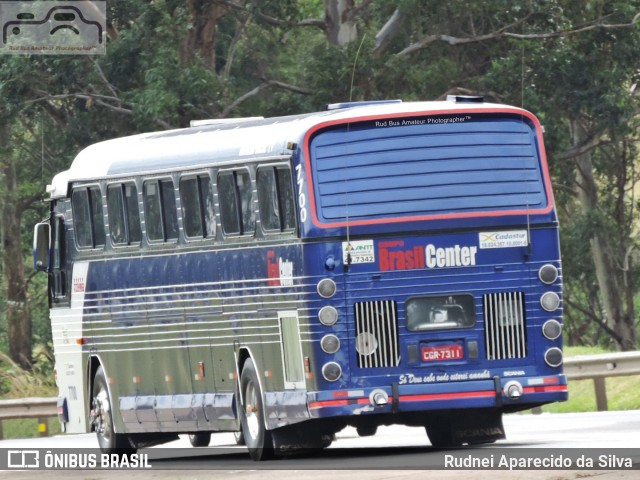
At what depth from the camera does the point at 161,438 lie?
65.3ft

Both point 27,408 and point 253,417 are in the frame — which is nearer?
point 253,417

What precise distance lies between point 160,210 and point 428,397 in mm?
3900

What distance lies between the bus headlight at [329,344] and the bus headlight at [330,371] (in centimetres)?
12

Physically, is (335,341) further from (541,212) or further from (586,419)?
(586,419)

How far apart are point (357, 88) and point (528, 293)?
1772 centimetres

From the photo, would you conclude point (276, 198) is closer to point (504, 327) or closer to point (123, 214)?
point (504, 327)

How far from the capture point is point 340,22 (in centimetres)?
3653

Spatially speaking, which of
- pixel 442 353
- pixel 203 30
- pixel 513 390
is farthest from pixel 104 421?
pixel 203 30

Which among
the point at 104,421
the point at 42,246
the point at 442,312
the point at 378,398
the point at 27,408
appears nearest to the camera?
the point at 378,398

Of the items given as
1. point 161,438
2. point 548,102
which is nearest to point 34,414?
point 161,438

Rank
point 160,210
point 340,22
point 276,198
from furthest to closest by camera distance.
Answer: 1. point 340,22
2. point 160,210
3. point 276,198

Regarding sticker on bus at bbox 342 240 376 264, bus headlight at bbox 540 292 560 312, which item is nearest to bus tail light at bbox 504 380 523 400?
bus headlight at bbox 540 292 560 312

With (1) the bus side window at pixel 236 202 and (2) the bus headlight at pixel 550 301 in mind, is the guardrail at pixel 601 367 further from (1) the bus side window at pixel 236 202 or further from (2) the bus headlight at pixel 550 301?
(1) the bus side window at pixel 236 202

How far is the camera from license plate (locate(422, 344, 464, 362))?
16.1 metres
